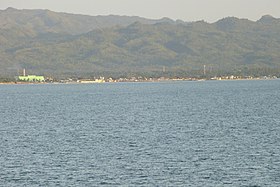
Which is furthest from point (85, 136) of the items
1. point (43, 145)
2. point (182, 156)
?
point (182, 156)

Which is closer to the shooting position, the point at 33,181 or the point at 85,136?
the point at 33,181

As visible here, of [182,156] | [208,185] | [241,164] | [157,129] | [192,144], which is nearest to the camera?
[208,185]

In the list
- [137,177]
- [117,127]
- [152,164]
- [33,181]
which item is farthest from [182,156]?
[117,127]

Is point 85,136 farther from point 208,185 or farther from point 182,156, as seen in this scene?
point 208,185

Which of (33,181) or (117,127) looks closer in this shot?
(33,181)

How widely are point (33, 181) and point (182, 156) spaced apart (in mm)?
18240

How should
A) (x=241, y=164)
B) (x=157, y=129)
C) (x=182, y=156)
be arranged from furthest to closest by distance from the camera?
(x=157, y=129)
(x=182, y=156)
(x=241, y=164)

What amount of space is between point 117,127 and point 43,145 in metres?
25.2

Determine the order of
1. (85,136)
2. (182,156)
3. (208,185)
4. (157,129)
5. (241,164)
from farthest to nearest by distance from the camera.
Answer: (157,129) < (85,136) < (182,156) < (241,164) < (208,185)

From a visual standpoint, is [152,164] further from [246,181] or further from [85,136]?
[85,136]

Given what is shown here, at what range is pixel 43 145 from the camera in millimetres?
87562

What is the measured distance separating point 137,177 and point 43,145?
955 inches

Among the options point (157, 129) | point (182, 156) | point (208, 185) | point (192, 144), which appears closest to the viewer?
point (208, 185)

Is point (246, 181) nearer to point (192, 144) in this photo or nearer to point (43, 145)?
point (192, 144)
